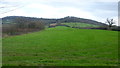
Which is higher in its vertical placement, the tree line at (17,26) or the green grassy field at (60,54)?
the tree line at (17,26)

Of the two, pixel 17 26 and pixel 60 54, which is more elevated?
pixel 17 26

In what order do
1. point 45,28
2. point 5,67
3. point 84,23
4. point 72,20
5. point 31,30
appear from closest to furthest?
point 5,67, point 31,30, point 45,28, point 72,20, point 84,23

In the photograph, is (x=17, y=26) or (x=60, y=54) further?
(x=17, y=26)

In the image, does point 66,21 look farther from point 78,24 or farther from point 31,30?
point 31,30

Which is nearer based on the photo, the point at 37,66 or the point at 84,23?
the point at 37,66

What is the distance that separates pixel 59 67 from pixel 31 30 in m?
41.9

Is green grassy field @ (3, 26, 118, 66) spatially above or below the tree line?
below

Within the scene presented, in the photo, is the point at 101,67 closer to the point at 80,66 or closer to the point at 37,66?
the point at 80,66

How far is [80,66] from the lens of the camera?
21.7 feet

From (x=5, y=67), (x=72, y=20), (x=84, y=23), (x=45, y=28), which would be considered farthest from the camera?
(x=84, y=23)

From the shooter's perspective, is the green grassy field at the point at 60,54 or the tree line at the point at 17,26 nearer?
the green grassy field at the point at 60,54

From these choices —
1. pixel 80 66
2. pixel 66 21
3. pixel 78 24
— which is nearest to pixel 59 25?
pixel 66 21

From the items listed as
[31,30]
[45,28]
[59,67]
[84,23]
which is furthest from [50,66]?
[84,23]

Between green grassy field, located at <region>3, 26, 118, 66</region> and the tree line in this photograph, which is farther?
the tree line
